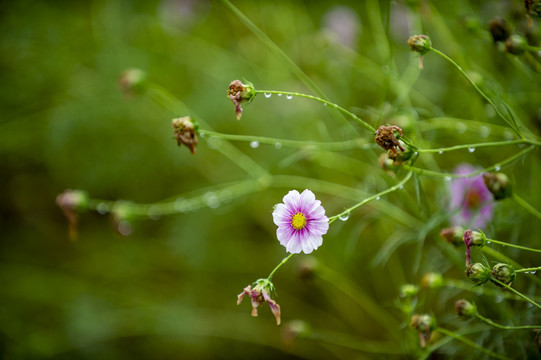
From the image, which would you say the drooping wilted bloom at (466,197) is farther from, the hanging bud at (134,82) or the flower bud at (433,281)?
the hanging bud at (134,82)

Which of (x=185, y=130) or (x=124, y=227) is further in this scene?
(x=124, y=227)

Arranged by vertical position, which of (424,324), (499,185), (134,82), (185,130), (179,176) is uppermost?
(179,176)

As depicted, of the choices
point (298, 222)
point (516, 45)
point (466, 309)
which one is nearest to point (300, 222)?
point (298, 222)

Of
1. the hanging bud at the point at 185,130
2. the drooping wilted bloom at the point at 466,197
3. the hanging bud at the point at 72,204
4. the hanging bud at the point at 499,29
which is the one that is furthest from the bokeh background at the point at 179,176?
the hanging bud at the point at 185,130

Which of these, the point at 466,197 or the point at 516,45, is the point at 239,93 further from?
the point at 466,197

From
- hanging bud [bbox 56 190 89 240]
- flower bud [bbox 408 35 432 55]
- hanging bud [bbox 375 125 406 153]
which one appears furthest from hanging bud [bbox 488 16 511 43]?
hanging bud [bbox 56 190 89 240]

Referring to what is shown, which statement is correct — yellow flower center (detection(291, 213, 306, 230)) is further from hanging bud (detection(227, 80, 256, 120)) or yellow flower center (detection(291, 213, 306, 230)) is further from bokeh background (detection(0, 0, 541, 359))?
bokeh background (detection(0, 0, 541, 359))

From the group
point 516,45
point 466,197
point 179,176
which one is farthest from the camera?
point 179,176
